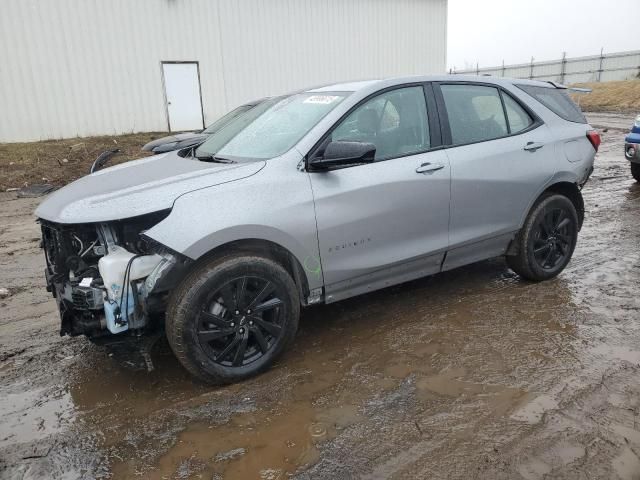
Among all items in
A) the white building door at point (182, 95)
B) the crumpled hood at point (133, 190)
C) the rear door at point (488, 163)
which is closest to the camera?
the crumpled hood at point (133, 190)

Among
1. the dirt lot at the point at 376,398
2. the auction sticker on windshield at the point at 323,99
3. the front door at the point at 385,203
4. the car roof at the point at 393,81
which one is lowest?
the dirt lot at the point at 376,398

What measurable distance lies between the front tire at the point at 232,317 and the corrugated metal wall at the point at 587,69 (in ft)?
114

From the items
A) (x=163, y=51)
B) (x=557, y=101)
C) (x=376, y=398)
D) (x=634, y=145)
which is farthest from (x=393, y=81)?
(x=163, y=51)

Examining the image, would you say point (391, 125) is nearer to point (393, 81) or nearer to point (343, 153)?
point (393, 81)

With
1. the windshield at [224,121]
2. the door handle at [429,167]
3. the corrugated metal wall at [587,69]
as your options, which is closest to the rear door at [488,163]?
the door handle at [429,167]

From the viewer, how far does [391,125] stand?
3.78 m

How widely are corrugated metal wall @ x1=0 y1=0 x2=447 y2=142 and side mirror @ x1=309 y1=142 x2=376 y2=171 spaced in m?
13.1

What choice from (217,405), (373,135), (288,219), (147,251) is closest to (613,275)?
(373,135)

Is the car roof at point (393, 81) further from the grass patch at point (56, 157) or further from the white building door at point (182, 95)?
the white building door at point (182, 95)

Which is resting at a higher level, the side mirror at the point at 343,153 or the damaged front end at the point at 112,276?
the side mirror at the point at 343,153

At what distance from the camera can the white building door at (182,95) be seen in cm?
1538

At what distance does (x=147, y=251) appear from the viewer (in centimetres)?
304

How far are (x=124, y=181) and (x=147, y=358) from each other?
1.13 meters

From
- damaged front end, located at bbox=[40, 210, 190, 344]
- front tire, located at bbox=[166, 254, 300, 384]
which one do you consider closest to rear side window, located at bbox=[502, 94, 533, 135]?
front tire, located at bbox=[166, 254, 300, 384]
